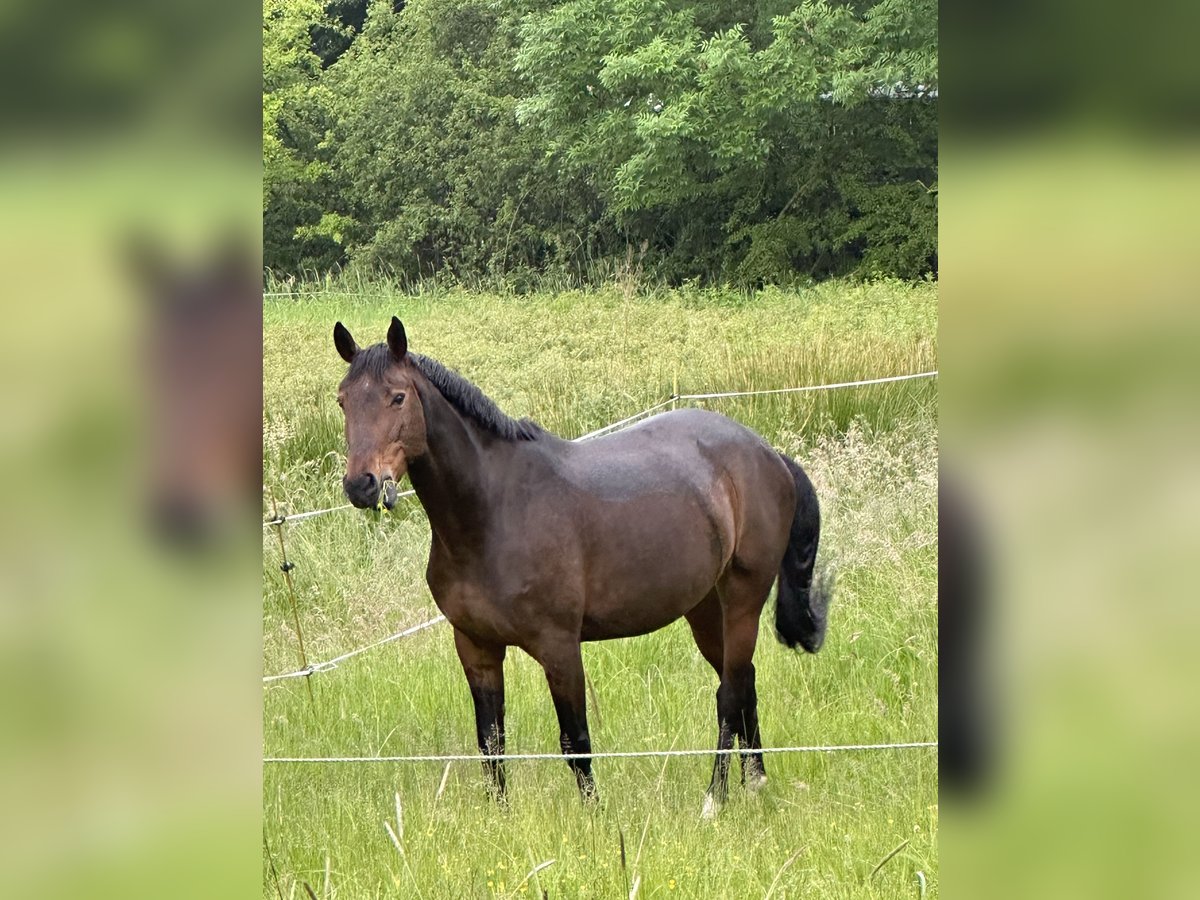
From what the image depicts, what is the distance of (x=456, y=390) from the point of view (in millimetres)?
3248

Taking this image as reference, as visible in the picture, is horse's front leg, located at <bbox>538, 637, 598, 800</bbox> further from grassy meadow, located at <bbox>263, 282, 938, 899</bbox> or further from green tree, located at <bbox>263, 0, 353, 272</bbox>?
green tree, located at <bbox>263, 0, 353, 272</bbox>

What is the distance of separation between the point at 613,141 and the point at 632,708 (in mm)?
15044

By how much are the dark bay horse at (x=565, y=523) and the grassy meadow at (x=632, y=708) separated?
0.26m

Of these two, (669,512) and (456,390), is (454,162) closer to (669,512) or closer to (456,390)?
(669,512)

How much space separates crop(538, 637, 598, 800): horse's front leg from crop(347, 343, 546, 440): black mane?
2.05 ft

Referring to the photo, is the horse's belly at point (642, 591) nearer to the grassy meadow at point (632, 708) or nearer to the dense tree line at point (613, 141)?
the grassy meadow at point (632, 708)

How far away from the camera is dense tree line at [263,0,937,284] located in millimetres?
16547

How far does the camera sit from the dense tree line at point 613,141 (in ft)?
54.3

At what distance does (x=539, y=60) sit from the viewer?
18672mm
